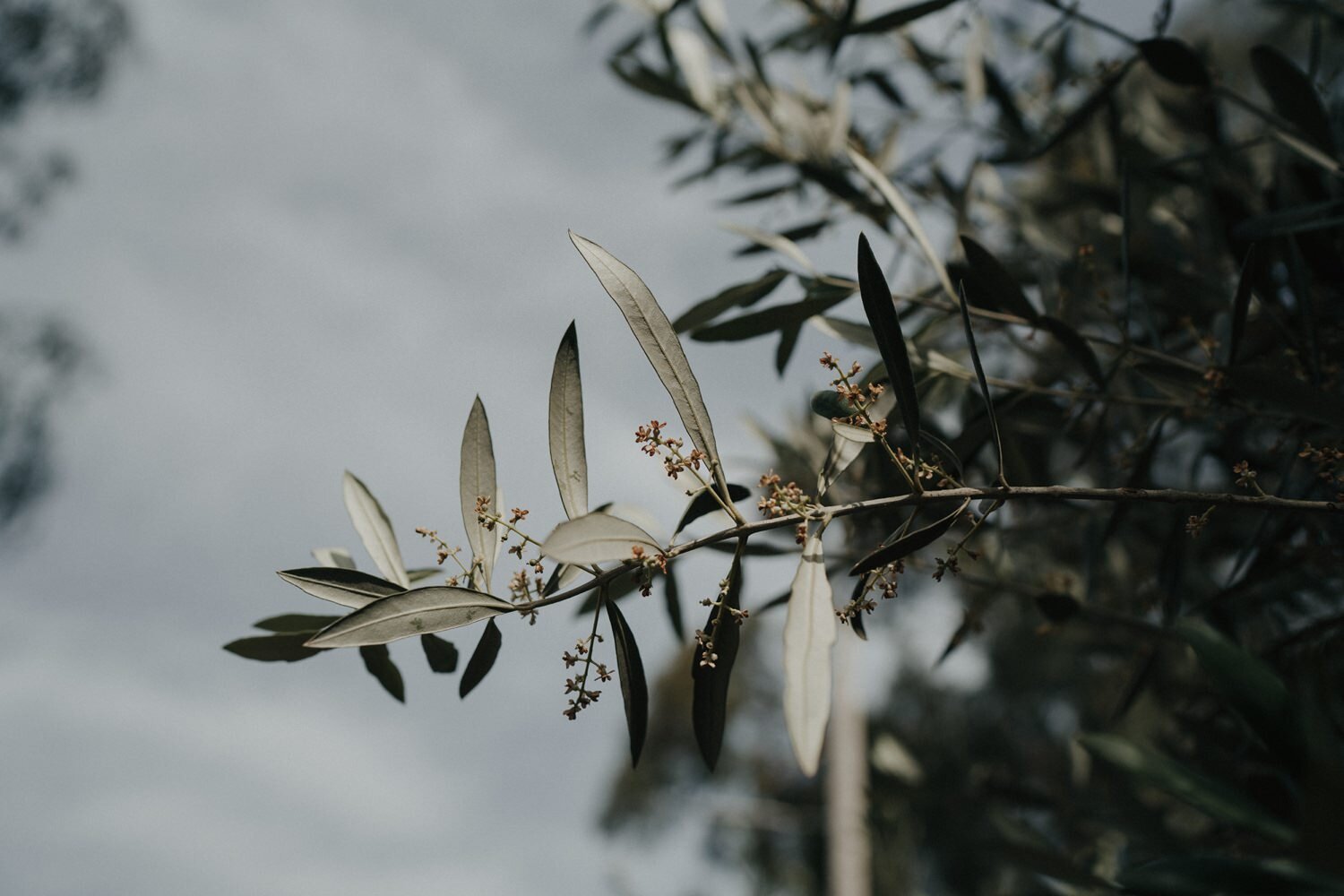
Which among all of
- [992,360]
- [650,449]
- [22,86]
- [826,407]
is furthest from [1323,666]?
[22,86]

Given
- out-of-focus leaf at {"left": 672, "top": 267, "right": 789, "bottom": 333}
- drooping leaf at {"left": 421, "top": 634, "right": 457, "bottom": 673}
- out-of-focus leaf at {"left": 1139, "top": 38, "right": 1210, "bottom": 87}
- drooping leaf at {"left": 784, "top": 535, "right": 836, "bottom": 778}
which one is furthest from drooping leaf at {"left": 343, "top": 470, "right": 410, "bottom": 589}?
out-of-focus leaf at {"left": 1139, "top": 38, "right": 1210, "bottom": 87}

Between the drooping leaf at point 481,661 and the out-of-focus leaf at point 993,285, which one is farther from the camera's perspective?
the out-of-focus leaf at point 993,285

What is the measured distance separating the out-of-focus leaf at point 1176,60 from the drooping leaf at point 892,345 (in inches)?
38.2

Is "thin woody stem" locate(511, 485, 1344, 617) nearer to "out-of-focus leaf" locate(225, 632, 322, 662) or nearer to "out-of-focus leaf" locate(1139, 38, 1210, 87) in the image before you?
"out-of-focus leaf" locate(225, 632, 322, 662)

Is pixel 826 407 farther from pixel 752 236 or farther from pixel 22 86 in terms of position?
pixel 22 86

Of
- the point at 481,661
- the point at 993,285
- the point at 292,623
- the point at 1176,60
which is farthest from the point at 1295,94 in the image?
the point at 292,623

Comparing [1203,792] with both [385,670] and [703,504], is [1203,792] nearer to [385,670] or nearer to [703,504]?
[703,504]

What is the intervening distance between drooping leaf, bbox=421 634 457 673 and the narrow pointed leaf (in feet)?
0.63

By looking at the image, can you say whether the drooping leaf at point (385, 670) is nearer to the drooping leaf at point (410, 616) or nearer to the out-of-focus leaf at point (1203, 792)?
the drooping leaf at point (410, 616)

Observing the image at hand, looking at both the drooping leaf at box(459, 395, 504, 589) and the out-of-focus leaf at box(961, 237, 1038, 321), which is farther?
the out-of-focus leaf at box(961, 237, 1038, 321)

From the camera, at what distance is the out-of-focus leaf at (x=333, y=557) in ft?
3.14

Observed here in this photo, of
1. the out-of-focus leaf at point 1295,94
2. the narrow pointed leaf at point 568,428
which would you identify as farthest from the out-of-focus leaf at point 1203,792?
the out-of-focus leaf at point 1295,94

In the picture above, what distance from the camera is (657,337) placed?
783mm

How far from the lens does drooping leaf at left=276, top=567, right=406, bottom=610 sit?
771mm
